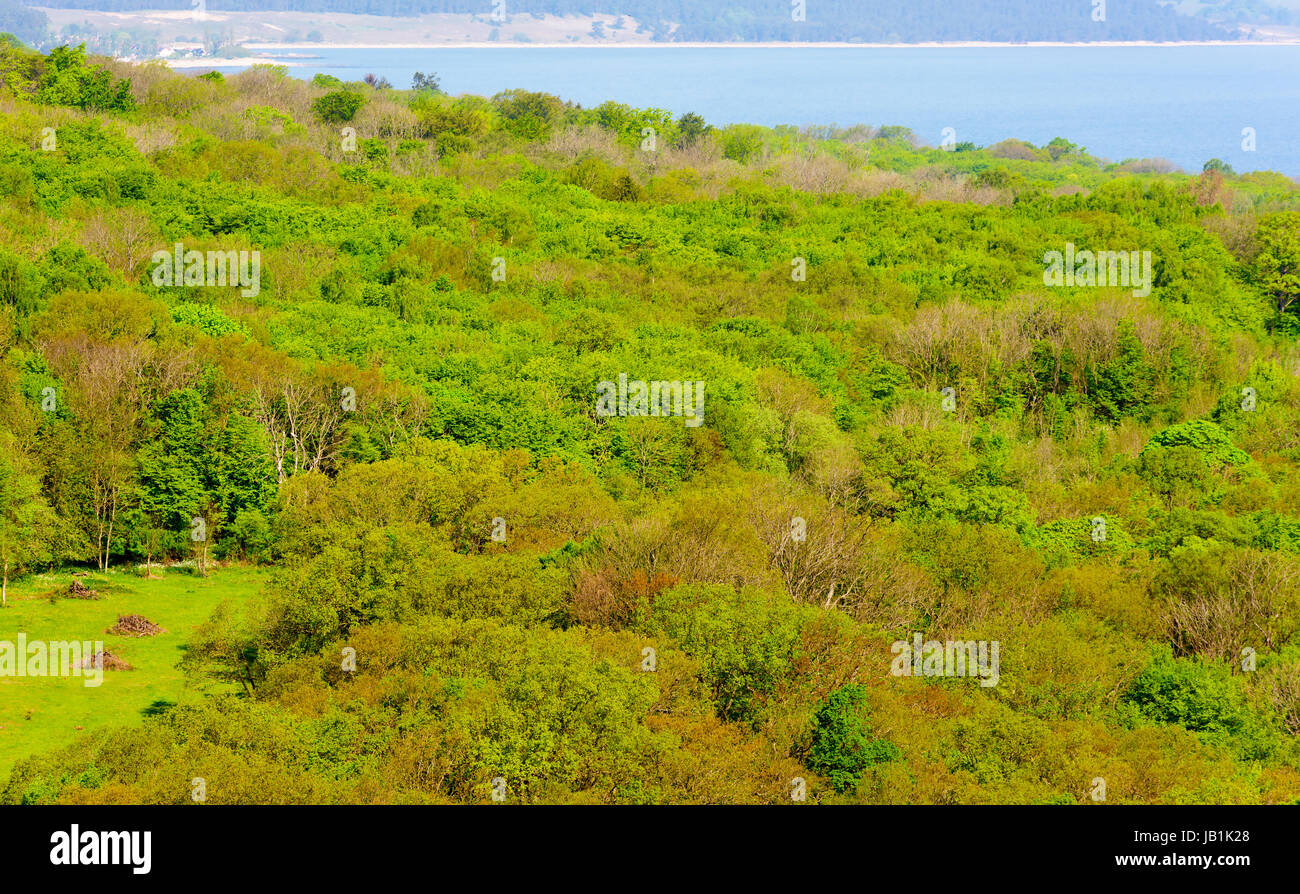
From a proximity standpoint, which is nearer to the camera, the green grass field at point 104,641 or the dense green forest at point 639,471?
the dense green forest at point 639,471

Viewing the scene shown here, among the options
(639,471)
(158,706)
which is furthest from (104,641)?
(639,471)

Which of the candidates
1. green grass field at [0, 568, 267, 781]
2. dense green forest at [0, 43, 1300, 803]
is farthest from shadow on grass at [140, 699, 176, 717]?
dense green forest at [0, 43, 1300, 803]

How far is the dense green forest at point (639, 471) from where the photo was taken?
3259 centimetres

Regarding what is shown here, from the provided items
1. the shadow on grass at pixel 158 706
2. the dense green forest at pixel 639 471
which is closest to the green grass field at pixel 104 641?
the shadow on grass at pixel 158 706

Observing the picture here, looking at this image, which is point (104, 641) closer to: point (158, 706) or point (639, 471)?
point (158, 706)

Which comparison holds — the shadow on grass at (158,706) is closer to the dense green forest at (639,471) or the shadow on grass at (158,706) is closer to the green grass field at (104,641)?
the green grass field at (104,641)

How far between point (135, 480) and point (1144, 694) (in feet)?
133

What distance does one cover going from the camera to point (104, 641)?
4803 centimetres

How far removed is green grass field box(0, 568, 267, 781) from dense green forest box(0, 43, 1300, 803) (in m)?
1.64

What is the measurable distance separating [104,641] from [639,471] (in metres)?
22.7

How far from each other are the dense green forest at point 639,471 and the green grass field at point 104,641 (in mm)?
1641

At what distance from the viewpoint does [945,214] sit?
10900 cm

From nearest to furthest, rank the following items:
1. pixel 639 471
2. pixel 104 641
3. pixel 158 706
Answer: pixel 158 706, pixel 104 641, pixel 639 471
